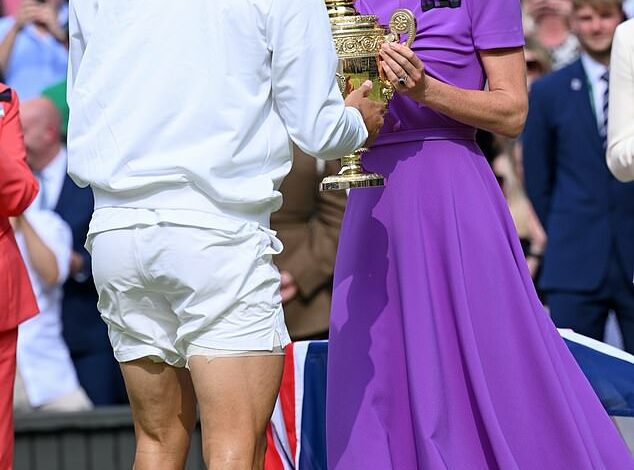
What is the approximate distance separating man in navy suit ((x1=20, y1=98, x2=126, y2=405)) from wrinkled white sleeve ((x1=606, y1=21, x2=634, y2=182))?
10.0 feet

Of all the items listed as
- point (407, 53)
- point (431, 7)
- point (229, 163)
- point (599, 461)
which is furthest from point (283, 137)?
point (599, 461)

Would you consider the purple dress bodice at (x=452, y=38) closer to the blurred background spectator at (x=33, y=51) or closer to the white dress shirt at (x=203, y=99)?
the white dress shirt at (x=203, y=99)

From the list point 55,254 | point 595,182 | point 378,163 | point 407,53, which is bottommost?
point 55,254

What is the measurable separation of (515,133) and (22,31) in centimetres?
381

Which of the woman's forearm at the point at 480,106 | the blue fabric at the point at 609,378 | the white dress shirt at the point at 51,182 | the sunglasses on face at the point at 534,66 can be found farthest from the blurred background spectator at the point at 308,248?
the woman's forearm at the point at 480,106

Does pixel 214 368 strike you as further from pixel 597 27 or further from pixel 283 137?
pixel 597 27

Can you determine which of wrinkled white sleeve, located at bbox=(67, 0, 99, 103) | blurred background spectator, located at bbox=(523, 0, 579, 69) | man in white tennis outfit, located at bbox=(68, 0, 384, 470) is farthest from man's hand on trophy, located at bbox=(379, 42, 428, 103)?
blurred background spectator, located at bbox=(523, 0, 579, 69)

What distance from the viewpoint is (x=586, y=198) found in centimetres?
Answer: 712

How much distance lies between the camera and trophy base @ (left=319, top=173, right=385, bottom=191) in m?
4.31

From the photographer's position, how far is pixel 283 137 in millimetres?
4031

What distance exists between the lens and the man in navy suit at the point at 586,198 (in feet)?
23.0

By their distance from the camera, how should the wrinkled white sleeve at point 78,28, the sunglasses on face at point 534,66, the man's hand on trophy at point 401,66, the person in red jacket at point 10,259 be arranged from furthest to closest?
1. the sunglasses on face at point 534,66
2. the person in red jacket at point 10,259
3. the man's hand on trophy at point 401,66
4. the wrinkled white sleeve at point 78,28

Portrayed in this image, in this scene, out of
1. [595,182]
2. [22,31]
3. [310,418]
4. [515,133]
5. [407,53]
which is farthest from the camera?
[22,31]

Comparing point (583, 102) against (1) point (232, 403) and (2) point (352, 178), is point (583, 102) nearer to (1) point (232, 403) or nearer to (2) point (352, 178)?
(2) point (352, 178)
